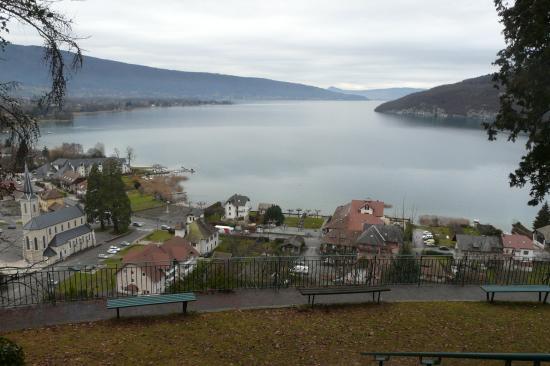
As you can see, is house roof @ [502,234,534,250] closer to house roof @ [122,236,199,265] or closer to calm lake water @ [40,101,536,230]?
calm lake water @ [40,101,536,230]

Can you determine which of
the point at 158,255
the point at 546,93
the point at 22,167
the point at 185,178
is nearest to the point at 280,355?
the point at 22,167

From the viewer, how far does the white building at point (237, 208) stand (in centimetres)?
4836

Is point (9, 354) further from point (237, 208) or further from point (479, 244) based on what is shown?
point (237, 208)

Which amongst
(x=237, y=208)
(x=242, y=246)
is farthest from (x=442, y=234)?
(x=237, y=208)

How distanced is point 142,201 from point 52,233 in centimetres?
1903

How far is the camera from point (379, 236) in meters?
34.0

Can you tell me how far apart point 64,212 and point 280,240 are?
20.9 meters

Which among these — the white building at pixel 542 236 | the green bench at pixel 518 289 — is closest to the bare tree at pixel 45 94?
the green bench at pixel 518 289

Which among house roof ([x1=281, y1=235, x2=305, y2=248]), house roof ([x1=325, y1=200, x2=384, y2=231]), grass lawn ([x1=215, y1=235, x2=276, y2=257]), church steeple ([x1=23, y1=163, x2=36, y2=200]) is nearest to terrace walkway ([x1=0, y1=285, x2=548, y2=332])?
church steeple ([x1=23, y1=163, x2=36, y2=200])

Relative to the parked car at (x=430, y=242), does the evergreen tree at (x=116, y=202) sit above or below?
above

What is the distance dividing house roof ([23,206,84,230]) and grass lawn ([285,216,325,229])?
21448 mm

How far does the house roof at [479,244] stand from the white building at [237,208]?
22.7 m

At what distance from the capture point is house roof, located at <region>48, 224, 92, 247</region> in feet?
120

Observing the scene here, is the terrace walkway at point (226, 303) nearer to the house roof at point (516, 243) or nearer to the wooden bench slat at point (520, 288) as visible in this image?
the wooden bench slat at point (520, 288)
